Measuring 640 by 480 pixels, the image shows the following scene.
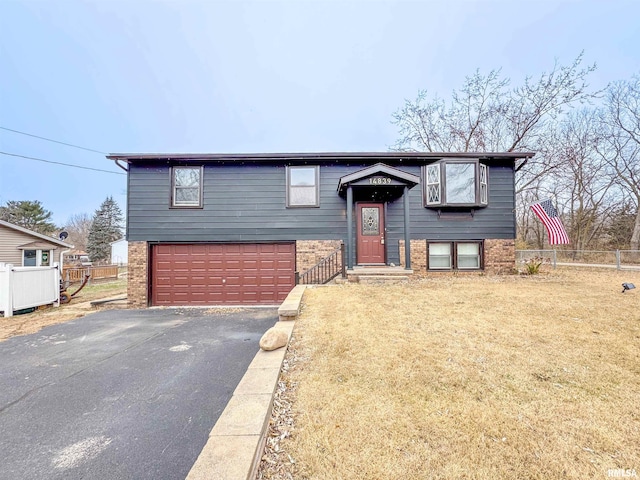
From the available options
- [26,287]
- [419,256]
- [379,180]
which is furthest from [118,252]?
[419,256]

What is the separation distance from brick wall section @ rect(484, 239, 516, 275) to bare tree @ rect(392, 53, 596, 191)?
8.66 metres

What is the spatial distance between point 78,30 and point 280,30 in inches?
668

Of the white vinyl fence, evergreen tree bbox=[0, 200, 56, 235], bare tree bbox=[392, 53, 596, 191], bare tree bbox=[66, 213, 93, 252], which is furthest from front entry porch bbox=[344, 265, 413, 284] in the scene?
bare tree bbox=[66, 213, 93, 252]

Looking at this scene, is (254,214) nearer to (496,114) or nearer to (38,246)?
(38,246)

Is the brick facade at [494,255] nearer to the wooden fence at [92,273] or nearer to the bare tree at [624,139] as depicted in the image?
the bare tree at [624,139]

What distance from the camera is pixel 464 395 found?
2236 mm

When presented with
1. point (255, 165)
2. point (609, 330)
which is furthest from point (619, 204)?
point (255, 165)

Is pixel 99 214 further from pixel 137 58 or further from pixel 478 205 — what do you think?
pixel 478 205

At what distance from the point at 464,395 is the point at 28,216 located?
41.4 meters

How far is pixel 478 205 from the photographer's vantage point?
9.35 m

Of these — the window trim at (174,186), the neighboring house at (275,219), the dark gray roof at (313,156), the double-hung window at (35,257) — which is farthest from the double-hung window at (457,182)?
the double-hung window at (35,257)

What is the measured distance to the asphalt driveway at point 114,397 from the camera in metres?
1.98

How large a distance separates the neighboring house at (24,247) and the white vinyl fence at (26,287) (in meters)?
8.68

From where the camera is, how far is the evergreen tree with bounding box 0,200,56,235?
28.1 meters
